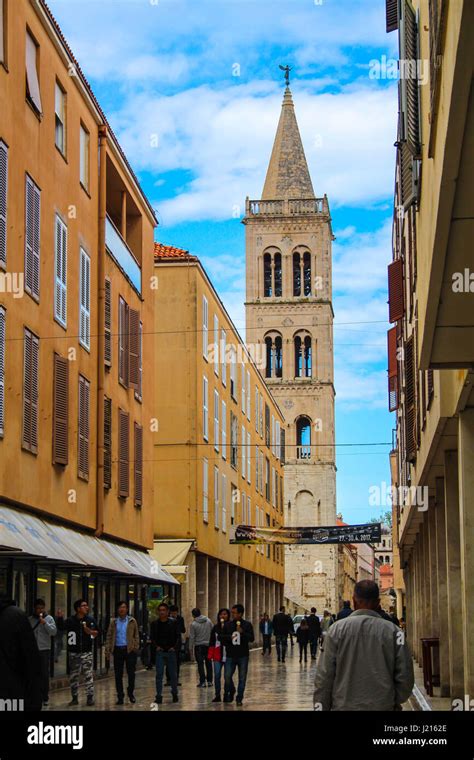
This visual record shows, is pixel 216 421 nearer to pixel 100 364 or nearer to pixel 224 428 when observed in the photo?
pixel 224 428

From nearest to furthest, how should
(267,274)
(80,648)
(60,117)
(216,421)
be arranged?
(80,648) → (60,117) → (216,421) → (267,274)

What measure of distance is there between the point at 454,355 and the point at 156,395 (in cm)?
2972

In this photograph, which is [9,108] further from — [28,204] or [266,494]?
[266,494]

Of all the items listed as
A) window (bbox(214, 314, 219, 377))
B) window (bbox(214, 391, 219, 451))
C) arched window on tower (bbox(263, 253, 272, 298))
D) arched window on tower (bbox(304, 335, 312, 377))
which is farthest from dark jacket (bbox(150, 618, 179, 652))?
arched window on tower (bbox(263, 253, 272, 298))

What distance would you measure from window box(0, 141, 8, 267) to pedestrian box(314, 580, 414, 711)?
14386mm

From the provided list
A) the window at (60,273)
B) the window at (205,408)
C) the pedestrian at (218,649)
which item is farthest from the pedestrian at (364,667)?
the window at (205,408)

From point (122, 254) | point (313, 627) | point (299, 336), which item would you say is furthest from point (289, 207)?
point (122, 254)

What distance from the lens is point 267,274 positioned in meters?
111

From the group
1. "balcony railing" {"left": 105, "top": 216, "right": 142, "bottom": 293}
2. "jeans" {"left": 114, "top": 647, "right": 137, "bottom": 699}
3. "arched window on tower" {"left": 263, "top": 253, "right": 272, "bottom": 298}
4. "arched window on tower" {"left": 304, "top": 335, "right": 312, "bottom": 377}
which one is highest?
"arched window on tower" {"left": 263, "top": 253, "right": 272, "bottom": 298}

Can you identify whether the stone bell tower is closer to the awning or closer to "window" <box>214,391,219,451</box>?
"window" <box>214,391,219,451</box>

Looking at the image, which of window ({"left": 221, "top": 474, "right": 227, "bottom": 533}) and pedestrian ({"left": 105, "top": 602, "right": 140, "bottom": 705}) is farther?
window ({"left": 221, "top": 474, "right": 227, "bottom": 533})

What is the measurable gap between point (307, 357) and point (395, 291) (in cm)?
7527

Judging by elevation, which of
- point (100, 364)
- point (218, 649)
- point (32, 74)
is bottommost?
point (218, 649)

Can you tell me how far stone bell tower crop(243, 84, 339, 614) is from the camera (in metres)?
105
